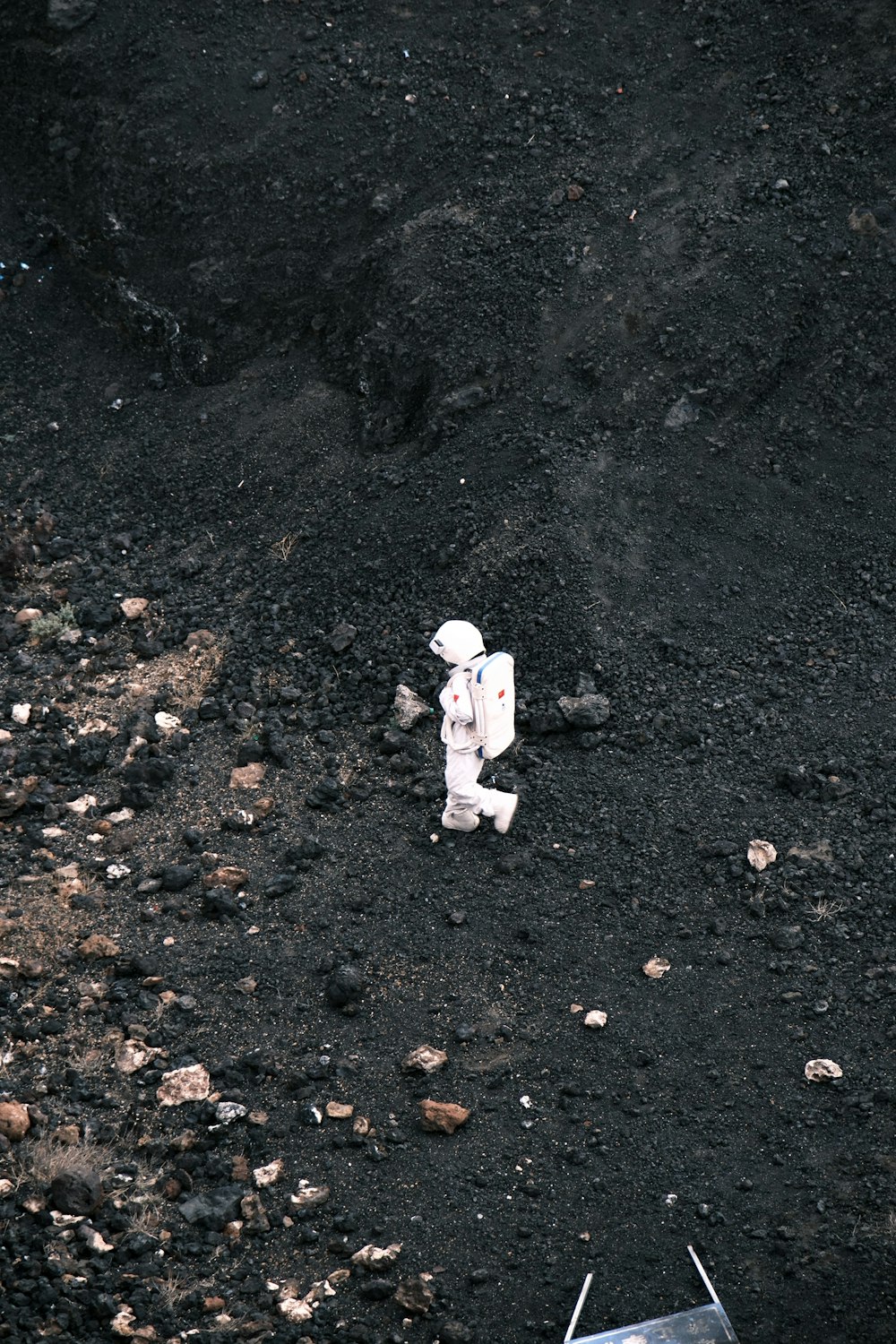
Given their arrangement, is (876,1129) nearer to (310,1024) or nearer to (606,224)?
(310,1024)

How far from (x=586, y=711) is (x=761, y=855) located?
1442 mm

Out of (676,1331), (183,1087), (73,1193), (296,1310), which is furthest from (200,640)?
(676,1331)

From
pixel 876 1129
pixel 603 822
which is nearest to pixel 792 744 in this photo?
pixel 603 822

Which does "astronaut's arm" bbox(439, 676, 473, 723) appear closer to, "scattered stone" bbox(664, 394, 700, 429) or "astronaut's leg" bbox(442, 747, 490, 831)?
"astronaut's leg" bbox(442, 747, 490, 831)

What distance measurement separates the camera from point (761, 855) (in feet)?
24.3

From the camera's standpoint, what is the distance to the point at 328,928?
728 centimetres

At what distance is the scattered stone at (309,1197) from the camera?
19.5 feet

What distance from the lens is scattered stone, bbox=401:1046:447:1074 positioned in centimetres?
648

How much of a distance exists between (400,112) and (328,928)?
274 inches

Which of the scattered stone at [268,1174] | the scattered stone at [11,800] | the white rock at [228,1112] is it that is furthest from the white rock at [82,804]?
the scattered stone at [268,1174]

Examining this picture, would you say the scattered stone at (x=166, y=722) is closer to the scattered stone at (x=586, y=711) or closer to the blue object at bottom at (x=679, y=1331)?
the scattered stone at (x=586, y=711)

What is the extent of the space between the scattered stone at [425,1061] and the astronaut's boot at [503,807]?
1548 millimetres

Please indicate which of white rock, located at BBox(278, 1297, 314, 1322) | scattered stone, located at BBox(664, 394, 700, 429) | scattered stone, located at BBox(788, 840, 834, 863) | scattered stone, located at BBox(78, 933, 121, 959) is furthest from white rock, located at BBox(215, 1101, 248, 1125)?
scattered stone, located at BBox(664, 394, 700, 429)

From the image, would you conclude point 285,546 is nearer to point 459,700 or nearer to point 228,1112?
point 459,700
